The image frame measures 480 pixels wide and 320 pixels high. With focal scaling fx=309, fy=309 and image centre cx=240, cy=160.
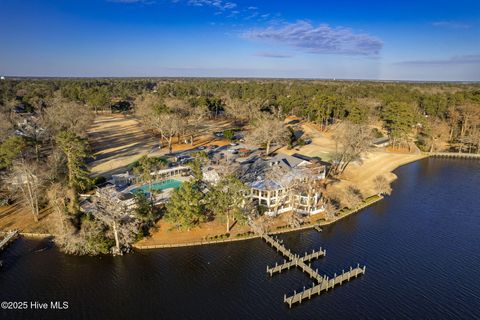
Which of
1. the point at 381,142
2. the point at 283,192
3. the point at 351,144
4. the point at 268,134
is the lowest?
the point at 283,192

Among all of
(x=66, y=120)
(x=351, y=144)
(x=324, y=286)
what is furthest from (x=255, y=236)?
(x=66, y=120)

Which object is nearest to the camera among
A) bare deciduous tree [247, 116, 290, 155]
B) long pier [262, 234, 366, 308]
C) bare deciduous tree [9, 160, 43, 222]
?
long pier [262, 234, 366, 308]

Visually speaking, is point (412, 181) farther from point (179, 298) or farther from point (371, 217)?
point (179, 298)

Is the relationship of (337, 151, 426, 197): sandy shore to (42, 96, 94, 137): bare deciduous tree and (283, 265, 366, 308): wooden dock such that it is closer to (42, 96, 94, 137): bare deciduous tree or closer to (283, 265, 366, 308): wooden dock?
(283, 265, 366, 308): wooden dock

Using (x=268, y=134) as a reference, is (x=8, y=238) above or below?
below

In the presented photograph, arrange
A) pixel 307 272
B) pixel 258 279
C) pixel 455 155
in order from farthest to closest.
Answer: pixel 455 155
pixel 307 272
pixel 258 279

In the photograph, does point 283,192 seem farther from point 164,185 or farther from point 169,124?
point 169,124

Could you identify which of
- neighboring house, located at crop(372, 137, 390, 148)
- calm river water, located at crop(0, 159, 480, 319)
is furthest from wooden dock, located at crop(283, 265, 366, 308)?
neighboring house, located at crop(372, 137, 390, 148)

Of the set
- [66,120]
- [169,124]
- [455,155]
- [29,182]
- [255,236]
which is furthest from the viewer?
[455,155]
